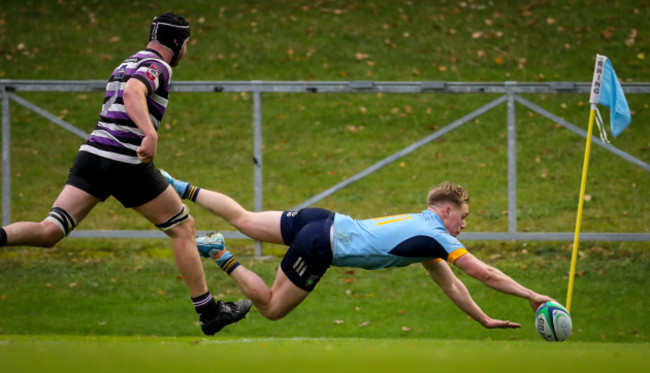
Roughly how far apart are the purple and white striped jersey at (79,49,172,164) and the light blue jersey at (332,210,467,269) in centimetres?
144

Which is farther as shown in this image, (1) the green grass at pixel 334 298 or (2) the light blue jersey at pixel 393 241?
(1) the green grass at pixel 334 298

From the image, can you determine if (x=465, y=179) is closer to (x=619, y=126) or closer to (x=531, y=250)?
(x=531, y=250)

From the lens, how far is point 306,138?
14.7 meters

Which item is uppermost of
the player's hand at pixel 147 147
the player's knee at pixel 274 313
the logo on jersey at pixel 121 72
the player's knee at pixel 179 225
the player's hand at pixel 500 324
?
the logo on jersey at pixel 121 72

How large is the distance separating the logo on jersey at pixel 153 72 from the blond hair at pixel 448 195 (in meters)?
1.98

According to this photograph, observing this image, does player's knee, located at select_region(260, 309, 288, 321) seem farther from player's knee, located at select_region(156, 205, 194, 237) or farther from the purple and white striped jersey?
the purple and white striped jersey

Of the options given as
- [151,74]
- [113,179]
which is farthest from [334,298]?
[151,74]

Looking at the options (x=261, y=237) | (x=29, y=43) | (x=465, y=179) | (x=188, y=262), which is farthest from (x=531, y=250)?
(x=29, y=43)

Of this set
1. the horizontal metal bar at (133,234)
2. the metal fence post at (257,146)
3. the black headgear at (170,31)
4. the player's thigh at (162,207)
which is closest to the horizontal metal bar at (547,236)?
the metal fence post at (257,146)

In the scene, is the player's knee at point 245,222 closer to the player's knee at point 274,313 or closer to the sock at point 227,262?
the sock at point 227,262

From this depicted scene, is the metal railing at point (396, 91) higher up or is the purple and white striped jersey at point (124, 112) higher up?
the purple and white striped jersey at point (124, 112)

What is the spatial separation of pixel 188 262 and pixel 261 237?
77cm

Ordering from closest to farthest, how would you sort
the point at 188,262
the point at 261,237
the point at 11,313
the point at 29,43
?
the point at 188,262 < the point at 261,237 < the point at 11,313 < the point at 29,43

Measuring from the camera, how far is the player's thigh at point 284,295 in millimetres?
6941
